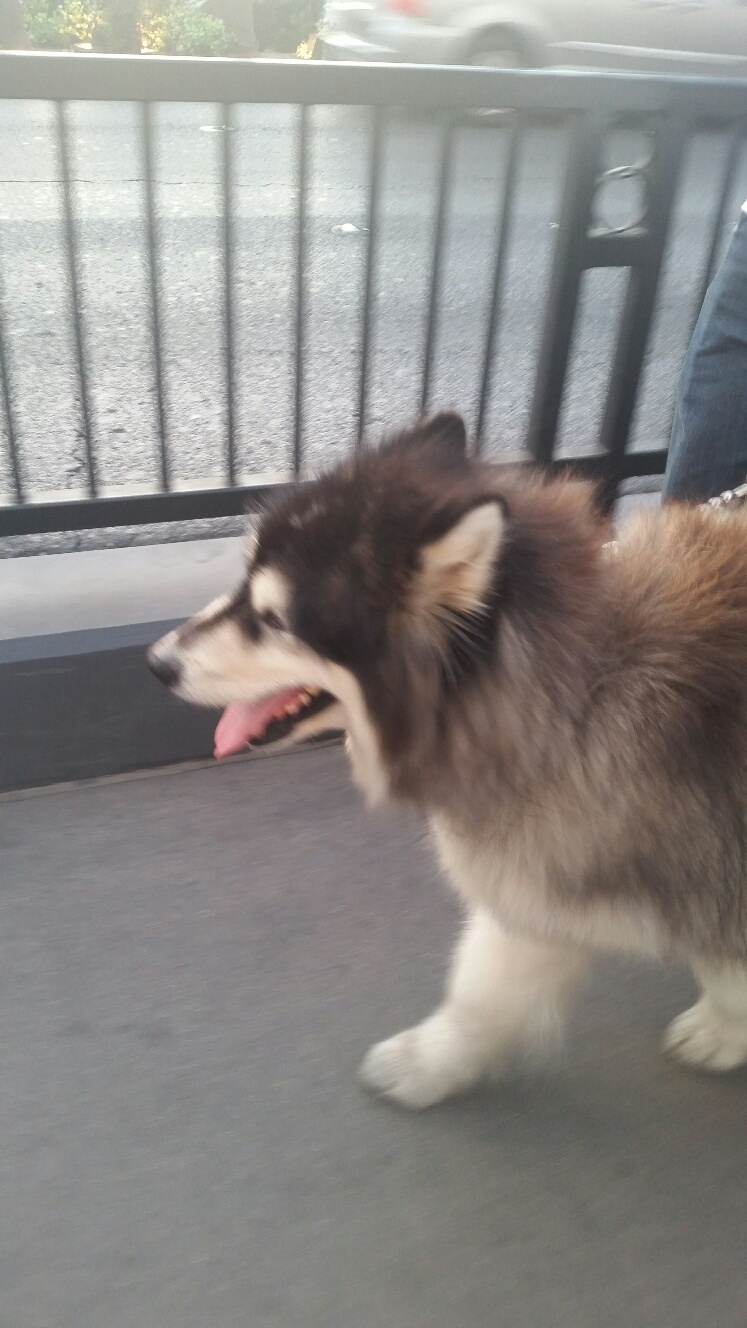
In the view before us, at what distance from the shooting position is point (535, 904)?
144cm

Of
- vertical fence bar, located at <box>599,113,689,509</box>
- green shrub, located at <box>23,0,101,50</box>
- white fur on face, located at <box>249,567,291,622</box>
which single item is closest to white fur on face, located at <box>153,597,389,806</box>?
white fur on face, located at <box>249,567,291,622</box>

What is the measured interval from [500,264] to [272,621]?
158 centimetres

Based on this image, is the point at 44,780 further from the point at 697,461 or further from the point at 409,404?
the point at 409,404

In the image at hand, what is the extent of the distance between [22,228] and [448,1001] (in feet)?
15.8

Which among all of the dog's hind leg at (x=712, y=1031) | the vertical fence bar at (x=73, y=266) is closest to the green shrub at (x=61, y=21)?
the vertical fence bar at (x=73, y=266)

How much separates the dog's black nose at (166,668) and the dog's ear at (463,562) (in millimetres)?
502

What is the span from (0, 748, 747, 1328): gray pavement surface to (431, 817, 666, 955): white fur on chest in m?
0.46

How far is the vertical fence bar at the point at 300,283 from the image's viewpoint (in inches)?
86.4

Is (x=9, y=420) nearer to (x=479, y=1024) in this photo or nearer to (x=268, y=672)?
(x=268, y=672)

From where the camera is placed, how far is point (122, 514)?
245 cm

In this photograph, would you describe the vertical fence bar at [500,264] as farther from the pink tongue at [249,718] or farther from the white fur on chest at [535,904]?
the white fur on chest at [535,904]

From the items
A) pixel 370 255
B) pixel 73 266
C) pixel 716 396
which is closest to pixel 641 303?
pixel 716 396

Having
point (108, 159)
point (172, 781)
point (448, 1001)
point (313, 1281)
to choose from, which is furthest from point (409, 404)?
point (108, 159)

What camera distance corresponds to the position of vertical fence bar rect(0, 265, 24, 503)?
2.20 m
